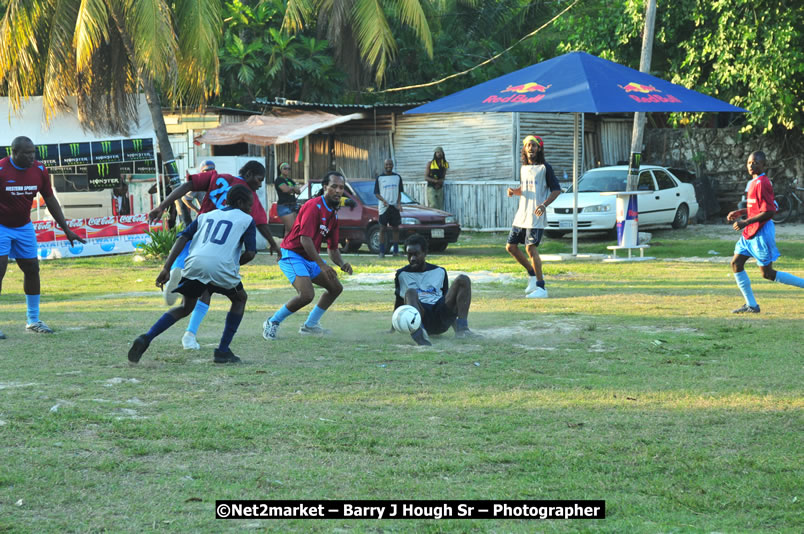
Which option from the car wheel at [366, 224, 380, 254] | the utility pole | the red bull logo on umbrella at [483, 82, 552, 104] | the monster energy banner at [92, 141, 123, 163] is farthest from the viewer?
the monster energy banner at [92, 141, 123, 163]

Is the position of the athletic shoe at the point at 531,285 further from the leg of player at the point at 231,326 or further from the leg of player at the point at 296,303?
the leg of player at the point at 231,326

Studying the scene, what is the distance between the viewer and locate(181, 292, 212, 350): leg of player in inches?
329

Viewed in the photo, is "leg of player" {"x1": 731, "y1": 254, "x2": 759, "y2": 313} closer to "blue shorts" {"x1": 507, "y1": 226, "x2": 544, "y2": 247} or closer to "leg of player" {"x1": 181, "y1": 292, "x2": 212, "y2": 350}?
"blue shorts" {"x1": 507, "y1": 226, "x2": 544, "y2": 247}

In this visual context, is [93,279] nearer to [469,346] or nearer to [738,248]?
[469,346]

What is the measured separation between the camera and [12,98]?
20953 mm

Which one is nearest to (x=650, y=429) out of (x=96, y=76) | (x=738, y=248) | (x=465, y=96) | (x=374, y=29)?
(x=738, y=248)

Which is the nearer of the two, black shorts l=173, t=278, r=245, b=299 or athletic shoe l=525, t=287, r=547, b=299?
black shorts l=173, t=278, r=245, b=299

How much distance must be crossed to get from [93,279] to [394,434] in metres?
11.6

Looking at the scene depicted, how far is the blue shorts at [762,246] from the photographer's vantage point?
34.6 feet

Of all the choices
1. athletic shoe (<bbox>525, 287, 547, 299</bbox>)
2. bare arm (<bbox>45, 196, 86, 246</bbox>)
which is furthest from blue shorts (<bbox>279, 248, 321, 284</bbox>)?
athletic shoe (<bbox>525, 287, 547, 299</bbox>)

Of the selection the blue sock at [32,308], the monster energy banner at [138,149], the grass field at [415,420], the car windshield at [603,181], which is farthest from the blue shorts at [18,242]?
the car windshield at [603,181]

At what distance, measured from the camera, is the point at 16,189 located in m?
9.52

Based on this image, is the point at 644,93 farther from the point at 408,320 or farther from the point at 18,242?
the point at 18,242

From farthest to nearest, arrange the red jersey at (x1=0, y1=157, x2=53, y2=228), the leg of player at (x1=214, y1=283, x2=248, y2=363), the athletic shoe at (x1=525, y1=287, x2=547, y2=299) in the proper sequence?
1. the athletic shoe at (x1=525, y1=287, x2=547, y2=299)
2. the red jersey at (x1=0, y1=157, x2=53, y2=228)
3. the leg of player at (x1=214, y1=283, x2=248, y2=363)
